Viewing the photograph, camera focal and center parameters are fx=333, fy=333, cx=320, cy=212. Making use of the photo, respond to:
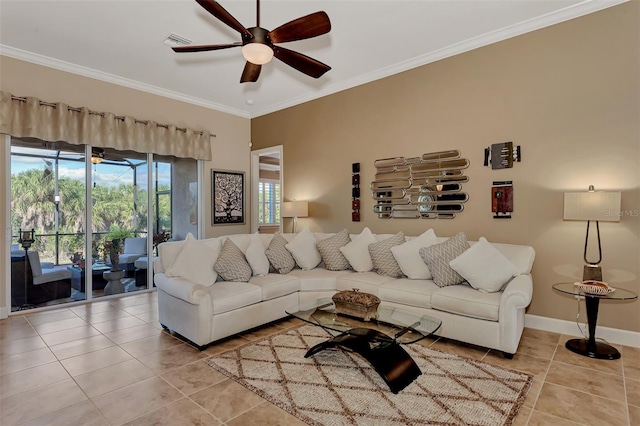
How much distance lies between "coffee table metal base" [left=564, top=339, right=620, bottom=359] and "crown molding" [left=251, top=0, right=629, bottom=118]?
3069 millimetres

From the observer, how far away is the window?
346 inches

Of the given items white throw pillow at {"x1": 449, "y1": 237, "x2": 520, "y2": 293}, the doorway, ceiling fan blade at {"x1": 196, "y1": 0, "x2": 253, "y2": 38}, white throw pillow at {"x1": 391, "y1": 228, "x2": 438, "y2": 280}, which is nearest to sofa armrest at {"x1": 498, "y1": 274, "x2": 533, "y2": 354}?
white throw pillow at {"x1": 449, "y1": 237, "x2": 520, "y2": 293}

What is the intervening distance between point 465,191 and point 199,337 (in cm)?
326

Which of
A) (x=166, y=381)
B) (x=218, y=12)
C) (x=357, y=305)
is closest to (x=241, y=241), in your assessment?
(x=166, y=381)

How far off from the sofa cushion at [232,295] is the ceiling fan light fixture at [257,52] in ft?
6.96

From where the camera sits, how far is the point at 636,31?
2.98 metres

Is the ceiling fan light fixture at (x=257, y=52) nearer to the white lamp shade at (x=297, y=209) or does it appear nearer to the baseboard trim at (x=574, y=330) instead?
the white lamp shade at (x=297, y=209)

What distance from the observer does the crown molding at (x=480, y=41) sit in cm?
316

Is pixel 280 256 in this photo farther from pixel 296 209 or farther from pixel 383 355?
pixel 383 355

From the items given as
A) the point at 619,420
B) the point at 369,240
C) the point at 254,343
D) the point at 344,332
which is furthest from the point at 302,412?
the point at 369,240

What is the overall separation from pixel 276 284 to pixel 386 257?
1313 mm

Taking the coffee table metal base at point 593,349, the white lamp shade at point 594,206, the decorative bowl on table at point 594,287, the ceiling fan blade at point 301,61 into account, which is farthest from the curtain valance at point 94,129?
the coffee table metal base at point 593,349

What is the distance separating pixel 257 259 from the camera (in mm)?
3938

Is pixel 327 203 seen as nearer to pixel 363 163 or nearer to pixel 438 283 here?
pixel 363 163
